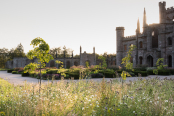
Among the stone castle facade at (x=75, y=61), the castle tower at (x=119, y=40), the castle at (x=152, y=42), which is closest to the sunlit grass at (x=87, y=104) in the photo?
the castle at (x=152, y=42)

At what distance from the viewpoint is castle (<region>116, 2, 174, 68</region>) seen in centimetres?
3028

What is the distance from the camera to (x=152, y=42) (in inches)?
1438

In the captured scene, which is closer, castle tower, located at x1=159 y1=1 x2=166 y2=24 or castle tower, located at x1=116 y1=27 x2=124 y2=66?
castle tower, located at x1=159 y1=1 x2=166 y2=24

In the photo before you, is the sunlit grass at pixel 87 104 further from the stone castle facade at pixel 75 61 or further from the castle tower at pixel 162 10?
the stone castle facade at pixel 75 61

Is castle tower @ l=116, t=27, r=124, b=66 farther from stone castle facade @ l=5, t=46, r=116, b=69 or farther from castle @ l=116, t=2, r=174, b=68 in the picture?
stone castle facade @ l=5, t=46, r=116, b=69

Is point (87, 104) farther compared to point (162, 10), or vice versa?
point (162, 10)

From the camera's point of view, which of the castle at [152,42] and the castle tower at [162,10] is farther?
the castle tower at [162,10]

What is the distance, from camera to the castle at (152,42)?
30.3 meters

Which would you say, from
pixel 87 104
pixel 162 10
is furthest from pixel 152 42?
pixel 87 104

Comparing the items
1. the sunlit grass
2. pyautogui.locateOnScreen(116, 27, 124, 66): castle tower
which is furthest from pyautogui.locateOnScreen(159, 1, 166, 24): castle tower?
the sunlit grass

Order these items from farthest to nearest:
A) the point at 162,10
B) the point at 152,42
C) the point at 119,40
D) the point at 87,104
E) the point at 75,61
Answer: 1. the point at 75,61
2. the point at 119,40
3. the point at 152,42
4. the point at 162,10
5. the point at 87,104

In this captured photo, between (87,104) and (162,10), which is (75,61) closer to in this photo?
(162,10)

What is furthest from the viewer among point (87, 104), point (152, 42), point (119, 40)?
point (119, 40)

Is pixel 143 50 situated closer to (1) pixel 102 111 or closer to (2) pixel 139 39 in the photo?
(2) pixel 139 39
